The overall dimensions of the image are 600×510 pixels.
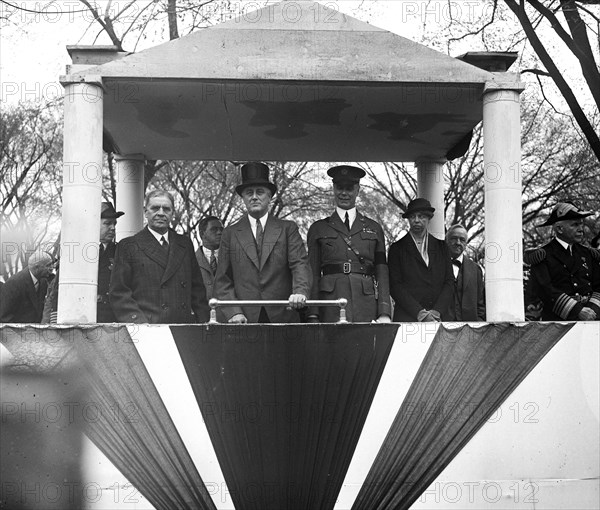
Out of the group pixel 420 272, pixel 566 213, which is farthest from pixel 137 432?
pixel 566 213

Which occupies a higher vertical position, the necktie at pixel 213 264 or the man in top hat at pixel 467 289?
the necktie at pixel 213 264

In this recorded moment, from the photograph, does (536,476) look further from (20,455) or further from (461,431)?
(20,455)

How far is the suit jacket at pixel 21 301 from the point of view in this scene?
25.2 feet

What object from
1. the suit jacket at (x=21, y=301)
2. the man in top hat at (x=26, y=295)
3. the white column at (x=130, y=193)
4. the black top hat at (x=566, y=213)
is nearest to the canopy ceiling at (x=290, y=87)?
the white column at (x=130, y=193)

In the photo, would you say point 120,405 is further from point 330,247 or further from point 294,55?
point 294,55

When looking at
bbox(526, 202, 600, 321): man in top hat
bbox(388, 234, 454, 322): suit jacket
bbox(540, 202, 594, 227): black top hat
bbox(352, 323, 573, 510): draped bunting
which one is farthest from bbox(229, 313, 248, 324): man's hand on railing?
bbox(540, 202, 594, 227): black top hat

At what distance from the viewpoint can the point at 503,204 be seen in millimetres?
5660

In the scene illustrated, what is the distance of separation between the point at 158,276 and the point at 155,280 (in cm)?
4

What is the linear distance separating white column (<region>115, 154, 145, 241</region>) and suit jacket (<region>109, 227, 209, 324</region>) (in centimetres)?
182

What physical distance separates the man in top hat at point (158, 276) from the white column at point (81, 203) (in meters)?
0.44

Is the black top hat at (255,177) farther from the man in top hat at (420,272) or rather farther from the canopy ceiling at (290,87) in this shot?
the man in top hat at (420,272)

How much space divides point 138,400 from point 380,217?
1675 cm

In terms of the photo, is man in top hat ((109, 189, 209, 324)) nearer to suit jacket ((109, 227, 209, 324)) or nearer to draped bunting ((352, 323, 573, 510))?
suit jacket ((109, 227, 209, 324))

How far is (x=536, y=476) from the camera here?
539 centimetres
